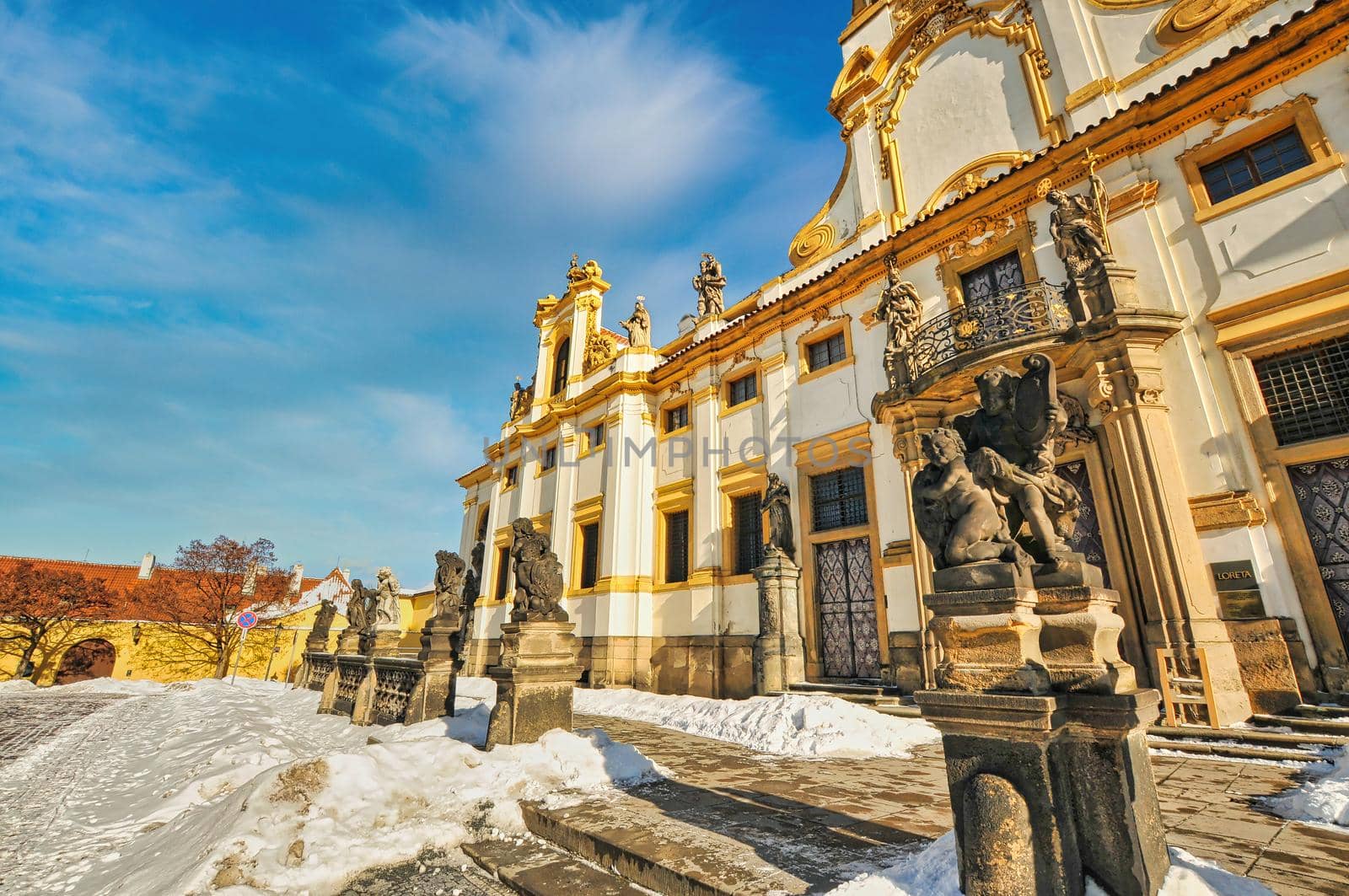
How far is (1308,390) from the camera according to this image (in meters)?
7.88

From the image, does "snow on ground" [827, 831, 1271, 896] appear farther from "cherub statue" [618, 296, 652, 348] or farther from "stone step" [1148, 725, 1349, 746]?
"cherub statue" [618, 296, 652, 348]

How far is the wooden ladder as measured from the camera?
23.1 feet

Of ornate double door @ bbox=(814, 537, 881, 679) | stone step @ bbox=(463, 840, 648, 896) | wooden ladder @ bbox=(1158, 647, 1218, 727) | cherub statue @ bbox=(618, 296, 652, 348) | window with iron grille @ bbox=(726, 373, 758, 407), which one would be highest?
cherub statue @ bbox=(618, 296, 652, 348)

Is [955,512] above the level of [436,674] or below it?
above

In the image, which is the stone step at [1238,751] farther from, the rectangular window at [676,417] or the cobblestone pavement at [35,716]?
the cobblestone pavement at [35,716]

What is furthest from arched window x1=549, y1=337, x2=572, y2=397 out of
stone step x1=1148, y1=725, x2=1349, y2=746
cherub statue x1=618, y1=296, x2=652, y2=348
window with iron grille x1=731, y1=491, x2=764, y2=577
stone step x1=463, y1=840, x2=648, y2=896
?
stone step x1=1148, y1=725, x2=1349, y2=746

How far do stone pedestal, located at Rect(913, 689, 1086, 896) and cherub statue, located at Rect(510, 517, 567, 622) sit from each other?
16.9 feet

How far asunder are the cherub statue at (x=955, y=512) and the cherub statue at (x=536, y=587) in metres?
4.76

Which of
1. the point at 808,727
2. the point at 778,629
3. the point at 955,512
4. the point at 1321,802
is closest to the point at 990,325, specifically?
the point at 778,629

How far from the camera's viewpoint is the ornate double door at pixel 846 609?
38.9ft

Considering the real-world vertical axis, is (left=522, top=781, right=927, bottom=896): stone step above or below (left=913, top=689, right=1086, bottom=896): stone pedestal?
below

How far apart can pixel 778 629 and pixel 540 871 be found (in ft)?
28.8

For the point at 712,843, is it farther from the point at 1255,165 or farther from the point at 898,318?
the point at 1255,165

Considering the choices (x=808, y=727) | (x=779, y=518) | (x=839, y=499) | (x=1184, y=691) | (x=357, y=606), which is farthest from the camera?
(x=357, y=606)
